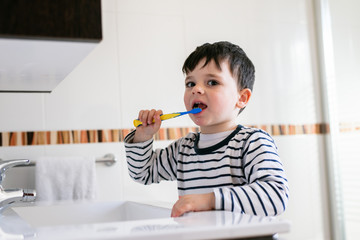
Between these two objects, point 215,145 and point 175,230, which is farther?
point 215,145

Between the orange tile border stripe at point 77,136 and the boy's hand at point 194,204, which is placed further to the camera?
the orange tile border stripe at point 77,136

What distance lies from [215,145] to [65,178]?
841 millimetres

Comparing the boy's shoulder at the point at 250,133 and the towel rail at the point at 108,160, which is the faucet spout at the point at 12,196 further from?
the towel rail at the point at 108,160

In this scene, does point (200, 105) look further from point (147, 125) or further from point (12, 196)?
point (12, 196)

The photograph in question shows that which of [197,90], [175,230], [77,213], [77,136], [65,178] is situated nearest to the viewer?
[175,230]

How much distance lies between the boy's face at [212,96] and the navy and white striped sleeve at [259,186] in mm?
148

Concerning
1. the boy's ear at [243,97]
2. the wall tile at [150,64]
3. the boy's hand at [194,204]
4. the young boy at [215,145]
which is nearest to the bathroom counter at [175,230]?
the boy's hand at [194,204]

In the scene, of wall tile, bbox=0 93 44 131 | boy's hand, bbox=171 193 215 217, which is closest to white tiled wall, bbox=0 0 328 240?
wall tile, bbox=0 93 44 131

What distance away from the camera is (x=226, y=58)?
1319 mm

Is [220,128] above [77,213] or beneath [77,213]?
above

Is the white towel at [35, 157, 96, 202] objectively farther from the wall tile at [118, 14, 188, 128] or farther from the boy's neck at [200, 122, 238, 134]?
the boy's neck at [200, 122, 238, 134]

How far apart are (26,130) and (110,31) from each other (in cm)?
55

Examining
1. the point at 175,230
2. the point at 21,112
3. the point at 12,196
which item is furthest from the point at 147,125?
the point at 21,112

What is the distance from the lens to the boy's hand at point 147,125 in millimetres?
1273
